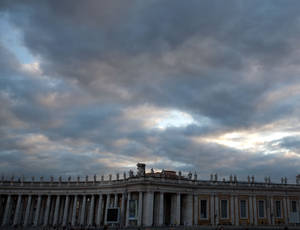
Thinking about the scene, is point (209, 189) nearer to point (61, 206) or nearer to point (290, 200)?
point (290, 200)

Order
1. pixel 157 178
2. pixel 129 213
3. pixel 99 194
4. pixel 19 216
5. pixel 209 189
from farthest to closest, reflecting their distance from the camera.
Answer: pixel 19 216 < pixel 99 194 < pixel 209 189 < pixel 157 178 < pixel 129 213

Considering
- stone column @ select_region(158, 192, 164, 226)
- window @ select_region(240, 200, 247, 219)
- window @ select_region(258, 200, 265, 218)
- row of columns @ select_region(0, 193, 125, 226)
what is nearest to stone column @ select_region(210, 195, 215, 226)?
window @ select_region(240, 200, 247, 219)

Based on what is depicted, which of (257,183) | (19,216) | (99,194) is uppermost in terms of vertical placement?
(257,183)

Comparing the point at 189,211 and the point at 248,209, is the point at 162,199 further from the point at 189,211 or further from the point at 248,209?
the point at 248,209

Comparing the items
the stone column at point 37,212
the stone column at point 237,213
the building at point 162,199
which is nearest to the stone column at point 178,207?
the building at point 162,199

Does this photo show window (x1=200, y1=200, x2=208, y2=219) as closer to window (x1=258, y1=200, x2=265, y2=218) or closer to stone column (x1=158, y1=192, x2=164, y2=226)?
stone column (x1=158, y1=192, x2=164, y2=226)

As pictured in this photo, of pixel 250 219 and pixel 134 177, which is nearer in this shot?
pixel 134 177

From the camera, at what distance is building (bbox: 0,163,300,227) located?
189ft

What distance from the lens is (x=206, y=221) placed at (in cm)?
6162

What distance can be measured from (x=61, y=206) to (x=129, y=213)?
30351 millimetres

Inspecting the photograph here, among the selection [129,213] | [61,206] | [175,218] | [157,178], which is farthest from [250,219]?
[61,206]

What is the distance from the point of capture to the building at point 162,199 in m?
57.5

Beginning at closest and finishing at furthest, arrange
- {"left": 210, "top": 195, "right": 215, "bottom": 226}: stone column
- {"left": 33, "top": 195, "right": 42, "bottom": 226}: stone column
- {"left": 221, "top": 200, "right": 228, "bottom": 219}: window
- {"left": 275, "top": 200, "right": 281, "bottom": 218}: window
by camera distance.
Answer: {"left": 210, "top": 195, "right": 215, "bottom": 226}: stone column
{"left": 221, "top": 200, "right": 228, "bottom": 219}: window
{"left": 275, "top": 200, "right": 281, "bottom": 218}: window
{"left": 33, "top": 195, "right": 42, "bottom": 226}: stone column

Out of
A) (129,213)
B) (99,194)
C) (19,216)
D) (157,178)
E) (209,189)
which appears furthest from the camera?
(19,216)
